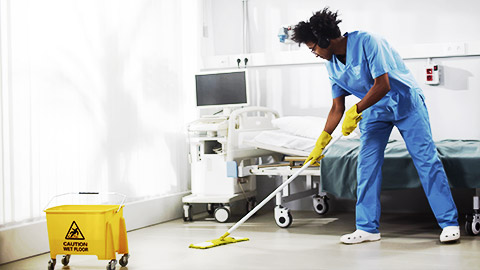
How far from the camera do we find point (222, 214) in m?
4.12

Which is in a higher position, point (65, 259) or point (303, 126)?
point (303, 126)

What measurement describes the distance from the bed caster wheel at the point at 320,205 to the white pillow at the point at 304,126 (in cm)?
58

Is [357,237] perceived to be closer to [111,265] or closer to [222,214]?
[222,214]

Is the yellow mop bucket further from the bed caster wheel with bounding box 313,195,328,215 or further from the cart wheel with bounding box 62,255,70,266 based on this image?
the bed caster wheel with bounding box 313,195,328,215

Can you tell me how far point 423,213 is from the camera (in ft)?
14.2

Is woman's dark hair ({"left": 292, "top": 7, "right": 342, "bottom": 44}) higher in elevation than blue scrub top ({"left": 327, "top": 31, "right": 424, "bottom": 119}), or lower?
higher

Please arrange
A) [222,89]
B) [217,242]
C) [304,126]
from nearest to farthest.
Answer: [217,242] → [304,126] → [222,89]

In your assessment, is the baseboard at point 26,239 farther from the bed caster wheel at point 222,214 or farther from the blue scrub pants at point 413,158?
the blue scrub pants at point 413,158

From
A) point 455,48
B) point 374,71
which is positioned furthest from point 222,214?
point 455,48

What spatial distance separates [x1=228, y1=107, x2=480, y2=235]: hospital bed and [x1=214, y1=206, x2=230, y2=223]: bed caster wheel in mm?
267

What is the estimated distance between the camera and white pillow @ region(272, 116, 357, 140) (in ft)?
13.1

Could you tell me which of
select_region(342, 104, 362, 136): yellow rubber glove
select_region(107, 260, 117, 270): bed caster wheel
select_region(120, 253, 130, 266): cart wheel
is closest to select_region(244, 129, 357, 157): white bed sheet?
select_region(342, 104, 362, 136): yellow rubber glove

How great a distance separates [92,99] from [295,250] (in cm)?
154

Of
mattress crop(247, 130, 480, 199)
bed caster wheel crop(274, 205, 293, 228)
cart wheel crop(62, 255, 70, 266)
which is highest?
mattress crop(247, 130, 480, 199)
